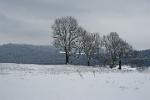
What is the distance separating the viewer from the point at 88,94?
14.0 metres

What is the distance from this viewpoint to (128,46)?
268ft

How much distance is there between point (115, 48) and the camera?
81750mm

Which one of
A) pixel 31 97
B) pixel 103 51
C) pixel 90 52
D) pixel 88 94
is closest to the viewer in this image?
pixel 31 97

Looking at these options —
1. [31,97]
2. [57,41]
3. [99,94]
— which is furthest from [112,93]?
[57,41]

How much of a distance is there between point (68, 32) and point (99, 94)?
2103 inches

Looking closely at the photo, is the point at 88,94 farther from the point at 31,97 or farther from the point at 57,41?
the point at 57,41

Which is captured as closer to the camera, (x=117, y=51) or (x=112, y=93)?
(x=112, y=93)

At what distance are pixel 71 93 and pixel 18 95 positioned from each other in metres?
2.63

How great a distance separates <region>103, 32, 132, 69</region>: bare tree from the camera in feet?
260

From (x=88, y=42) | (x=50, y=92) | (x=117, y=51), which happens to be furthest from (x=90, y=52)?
(x=50, y=92)

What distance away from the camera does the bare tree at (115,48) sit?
260 feet

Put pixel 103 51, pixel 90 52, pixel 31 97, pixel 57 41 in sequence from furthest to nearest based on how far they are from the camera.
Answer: pixel 103 51
pixel 90 52
pixel 57 41
pixel 31 97

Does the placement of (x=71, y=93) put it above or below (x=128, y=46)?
below

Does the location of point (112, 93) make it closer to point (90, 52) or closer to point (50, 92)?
point (50, 92)
